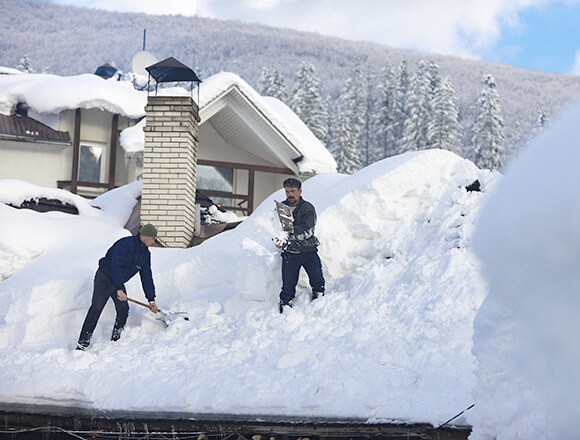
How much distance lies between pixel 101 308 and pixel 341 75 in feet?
372

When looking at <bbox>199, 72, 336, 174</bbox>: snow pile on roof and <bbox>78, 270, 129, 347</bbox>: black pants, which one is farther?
<bbox>199, 72, 336, 174</bbox>: snow pile on roof

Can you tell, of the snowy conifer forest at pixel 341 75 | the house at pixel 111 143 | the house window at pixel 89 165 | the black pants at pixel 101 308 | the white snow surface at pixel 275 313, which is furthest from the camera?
the snowy conifer forest at pixel 341 75

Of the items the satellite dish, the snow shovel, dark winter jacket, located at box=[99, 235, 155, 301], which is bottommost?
the snow shovel

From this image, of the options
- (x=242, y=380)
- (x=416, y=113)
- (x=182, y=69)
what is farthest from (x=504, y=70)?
(x=242, y=380)

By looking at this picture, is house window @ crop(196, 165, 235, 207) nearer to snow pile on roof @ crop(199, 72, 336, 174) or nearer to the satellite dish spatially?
snow pile on roof @ crop(199, 72, 336, 174)

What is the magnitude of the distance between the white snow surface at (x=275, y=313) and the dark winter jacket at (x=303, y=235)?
617 mm

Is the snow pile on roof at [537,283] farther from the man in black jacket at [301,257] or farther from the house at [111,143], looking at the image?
the house at [111,143]

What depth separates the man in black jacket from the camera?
8.82m

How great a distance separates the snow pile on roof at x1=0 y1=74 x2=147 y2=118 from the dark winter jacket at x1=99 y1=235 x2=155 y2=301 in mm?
10744

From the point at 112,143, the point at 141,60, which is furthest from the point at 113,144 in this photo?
the point at 141,60

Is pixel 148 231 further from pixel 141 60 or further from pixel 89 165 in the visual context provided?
pixel 141 60

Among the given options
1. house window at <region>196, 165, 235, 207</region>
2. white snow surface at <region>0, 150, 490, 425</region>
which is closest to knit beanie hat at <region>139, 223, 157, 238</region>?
white snow surface at <region>0, 150, 490, 425</region>

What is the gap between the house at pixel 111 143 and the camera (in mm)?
18031

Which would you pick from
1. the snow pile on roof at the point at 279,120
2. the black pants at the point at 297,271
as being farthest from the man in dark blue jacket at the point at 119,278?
the snow pile on roof at the point at 279,120
